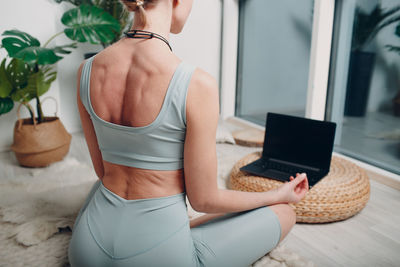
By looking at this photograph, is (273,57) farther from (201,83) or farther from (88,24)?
(201,83)

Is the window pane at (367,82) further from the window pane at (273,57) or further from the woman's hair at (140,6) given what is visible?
the woman's hair at (140,6)

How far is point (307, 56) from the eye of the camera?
2.61 metres

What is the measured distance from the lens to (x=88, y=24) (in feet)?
7.21

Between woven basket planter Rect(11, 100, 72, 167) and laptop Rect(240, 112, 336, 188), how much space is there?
126 cm

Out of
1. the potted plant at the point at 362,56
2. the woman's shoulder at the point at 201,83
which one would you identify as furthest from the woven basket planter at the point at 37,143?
the potted plant at the point at 362,56

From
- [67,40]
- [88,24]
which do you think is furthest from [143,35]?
[67,40]

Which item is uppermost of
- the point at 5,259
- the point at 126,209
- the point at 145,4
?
the point at 145,4

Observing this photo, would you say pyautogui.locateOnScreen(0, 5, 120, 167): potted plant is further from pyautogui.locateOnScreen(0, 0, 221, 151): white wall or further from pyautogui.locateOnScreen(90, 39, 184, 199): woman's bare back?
pyautogui.locateOnScreen(90, 39, 184, 199): woman's bare back

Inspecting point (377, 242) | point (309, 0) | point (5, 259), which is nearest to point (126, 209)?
point (5, 259)

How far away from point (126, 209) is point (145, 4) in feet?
1.65

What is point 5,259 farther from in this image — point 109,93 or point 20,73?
point 20,73

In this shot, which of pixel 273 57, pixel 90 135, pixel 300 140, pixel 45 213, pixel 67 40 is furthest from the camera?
pixel 273 57

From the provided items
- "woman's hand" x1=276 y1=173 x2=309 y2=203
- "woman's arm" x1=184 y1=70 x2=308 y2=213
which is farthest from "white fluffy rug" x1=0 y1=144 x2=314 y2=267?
"woman's arm" x1=184 y1=70 x2=308 y2=213

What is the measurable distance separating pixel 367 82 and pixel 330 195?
3.29 feet
